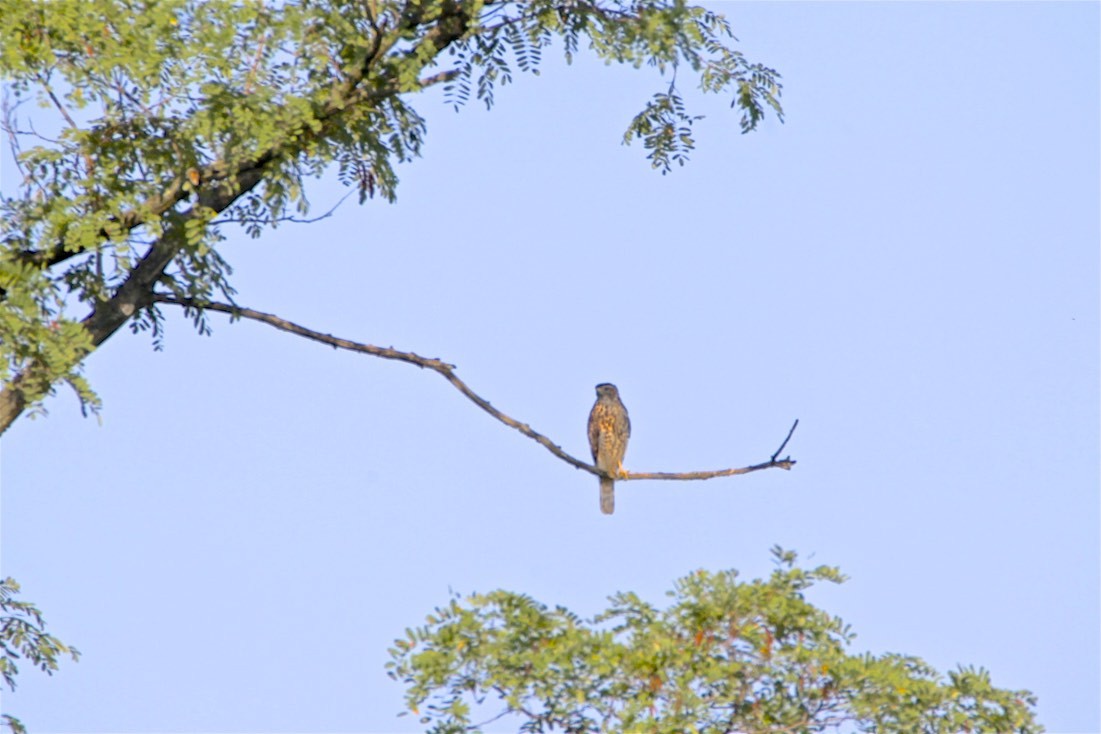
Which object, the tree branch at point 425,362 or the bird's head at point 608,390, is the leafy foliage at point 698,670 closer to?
the tree branch at point 425,362

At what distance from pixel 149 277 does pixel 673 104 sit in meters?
3.07

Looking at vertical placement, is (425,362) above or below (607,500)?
below

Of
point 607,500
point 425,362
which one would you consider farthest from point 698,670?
point 607,500

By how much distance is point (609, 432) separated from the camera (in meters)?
14.2

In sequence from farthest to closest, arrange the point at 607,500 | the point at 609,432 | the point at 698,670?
the point at 609,432
the point at 607,500
the point at 698,670

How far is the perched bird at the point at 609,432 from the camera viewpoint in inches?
559

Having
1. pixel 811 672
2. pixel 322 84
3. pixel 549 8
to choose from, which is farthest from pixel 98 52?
pixel 811 672

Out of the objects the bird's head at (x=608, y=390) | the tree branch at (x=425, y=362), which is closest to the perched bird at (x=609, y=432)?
the bird's head at (x=608, y=390)

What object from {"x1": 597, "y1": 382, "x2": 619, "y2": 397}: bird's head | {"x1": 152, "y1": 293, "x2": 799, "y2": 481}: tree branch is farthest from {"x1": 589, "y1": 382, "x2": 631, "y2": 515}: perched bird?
{"x1": 152, "y1": 293, "x2": 799, "y2": 481}: tree branch

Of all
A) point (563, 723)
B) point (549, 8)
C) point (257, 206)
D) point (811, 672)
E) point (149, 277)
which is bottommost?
point (563, 723)

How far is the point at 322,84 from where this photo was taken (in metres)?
8.48

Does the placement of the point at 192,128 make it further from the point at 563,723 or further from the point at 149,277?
the point at 563,723

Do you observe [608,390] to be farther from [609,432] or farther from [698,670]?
[698,670]

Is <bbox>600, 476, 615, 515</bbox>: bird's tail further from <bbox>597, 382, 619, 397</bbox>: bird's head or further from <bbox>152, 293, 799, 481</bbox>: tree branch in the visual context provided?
<bbox>152, 293, 799, 481</bbox>: tree branch
